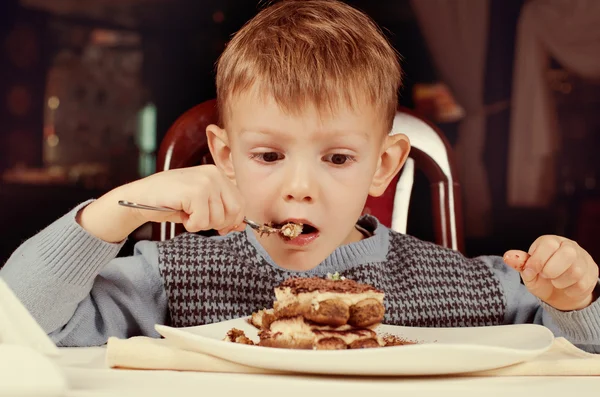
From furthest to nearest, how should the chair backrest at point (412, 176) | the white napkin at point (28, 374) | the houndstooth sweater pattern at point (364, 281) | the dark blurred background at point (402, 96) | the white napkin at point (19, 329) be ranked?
the dark blurred background at point (402, 96) < the chair backrest at point (412, 176) < the houndstooth sweater pattern at point (364, 281) < the white napkin at point (19, 329) < the white napkin at point (28, 374)

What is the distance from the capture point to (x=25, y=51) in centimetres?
550

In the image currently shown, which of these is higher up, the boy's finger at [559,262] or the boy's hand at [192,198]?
the boy's hand at [192,198]

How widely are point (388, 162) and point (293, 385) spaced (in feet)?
2.59

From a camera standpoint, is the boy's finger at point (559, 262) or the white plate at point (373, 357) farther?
the boy's finger at point (559, 262)

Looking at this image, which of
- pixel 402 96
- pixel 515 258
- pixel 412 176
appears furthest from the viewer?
pixel 402 96

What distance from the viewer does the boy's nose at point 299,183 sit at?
1173 mm

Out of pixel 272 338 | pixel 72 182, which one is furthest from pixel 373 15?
pixel 272 338

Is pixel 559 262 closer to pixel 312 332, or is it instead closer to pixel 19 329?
pixel 312 332

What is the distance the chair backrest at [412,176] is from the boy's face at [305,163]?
13.4 inches

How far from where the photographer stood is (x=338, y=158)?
1.25m

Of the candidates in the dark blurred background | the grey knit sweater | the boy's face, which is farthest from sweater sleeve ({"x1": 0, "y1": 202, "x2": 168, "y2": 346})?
the dark blurred background

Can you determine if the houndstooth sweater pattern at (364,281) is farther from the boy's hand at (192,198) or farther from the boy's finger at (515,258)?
the boy's finger at (515,258)

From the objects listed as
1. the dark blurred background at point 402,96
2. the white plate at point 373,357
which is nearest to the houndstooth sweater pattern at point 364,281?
the white plate at point 373,357

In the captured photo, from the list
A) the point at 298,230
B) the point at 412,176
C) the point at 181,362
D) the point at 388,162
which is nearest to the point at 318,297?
the point at 181,362
